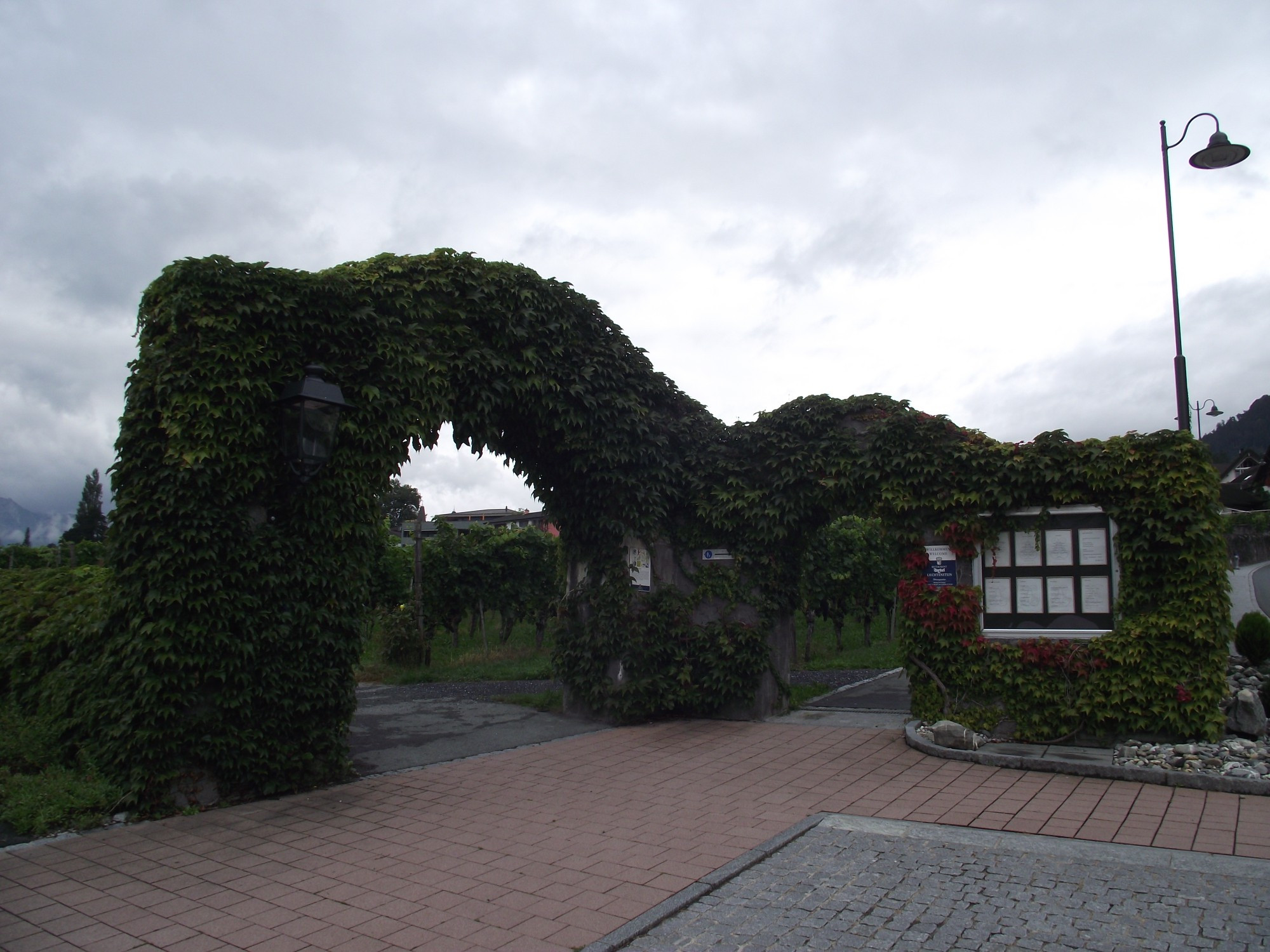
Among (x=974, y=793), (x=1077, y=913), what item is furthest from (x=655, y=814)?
(x=1077, y=913)

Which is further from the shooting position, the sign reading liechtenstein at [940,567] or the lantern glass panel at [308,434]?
the sign reading liechtenstein at [940,567]

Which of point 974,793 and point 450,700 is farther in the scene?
point 450,700

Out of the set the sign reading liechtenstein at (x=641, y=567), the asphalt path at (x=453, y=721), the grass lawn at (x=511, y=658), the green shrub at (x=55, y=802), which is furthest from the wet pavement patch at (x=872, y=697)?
the green shrub at (x=55, y=802)

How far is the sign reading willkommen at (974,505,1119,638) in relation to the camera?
24.8 feet

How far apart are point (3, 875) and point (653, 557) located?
6.45m

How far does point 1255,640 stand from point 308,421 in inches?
392

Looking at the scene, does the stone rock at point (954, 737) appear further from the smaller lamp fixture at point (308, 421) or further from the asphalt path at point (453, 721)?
the smaller lamp fixture at point (308, 421)

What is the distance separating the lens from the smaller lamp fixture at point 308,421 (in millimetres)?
6363

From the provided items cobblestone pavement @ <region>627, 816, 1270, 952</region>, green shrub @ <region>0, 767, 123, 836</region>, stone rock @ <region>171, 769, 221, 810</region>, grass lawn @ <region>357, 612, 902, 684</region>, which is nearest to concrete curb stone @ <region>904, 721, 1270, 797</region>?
cobblestone pavement @ <region>627, 816, 1270, 952</region>

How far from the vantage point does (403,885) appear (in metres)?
4.68

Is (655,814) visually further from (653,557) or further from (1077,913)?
(653,557)

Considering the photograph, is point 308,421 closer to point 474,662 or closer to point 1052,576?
point 1052,576

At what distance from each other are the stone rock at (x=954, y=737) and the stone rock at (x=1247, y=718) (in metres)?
2.05

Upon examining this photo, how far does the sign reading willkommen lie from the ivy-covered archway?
0.18 meters
